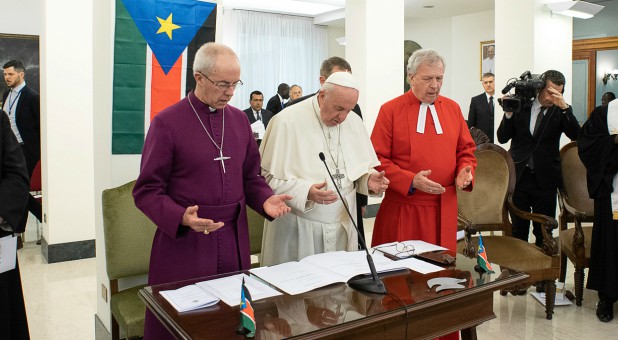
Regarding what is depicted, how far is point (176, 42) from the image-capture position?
330cm

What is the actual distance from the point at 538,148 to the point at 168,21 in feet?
10.4

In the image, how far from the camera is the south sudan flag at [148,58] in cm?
316

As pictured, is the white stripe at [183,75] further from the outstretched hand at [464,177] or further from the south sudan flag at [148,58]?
the outstretched hand at [464,177]

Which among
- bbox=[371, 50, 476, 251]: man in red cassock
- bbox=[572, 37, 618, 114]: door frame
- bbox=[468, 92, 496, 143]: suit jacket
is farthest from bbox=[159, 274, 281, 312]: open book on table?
bbox=[572, 37, 618, 114]: door frame

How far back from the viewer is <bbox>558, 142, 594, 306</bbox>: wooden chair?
13.6 feet

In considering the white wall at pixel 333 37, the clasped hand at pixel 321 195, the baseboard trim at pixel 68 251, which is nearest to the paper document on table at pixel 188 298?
the clasped hand at pixel 321 195

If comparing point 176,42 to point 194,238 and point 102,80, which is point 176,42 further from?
point 194,238

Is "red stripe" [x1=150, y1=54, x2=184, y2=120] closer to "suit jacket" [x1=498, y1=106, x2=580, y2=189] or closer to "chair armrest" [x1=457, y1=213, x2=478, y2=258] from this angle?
"chair armrest" [x1=457, y1=213, x2=478, y2=258]

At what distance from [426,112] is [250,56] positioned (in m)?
10.0

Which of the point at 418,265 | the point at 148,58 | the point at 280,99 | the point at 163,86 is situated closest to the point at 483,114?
the point at 280,99

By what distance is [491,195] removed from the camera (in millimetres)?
4312

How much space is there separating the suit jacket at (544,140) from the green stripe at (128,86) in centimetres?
308

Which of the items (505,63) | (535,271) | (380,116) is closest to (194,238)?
(380,116)

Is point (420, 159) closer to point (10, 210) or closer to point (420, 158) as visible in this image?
point (420, 158)
